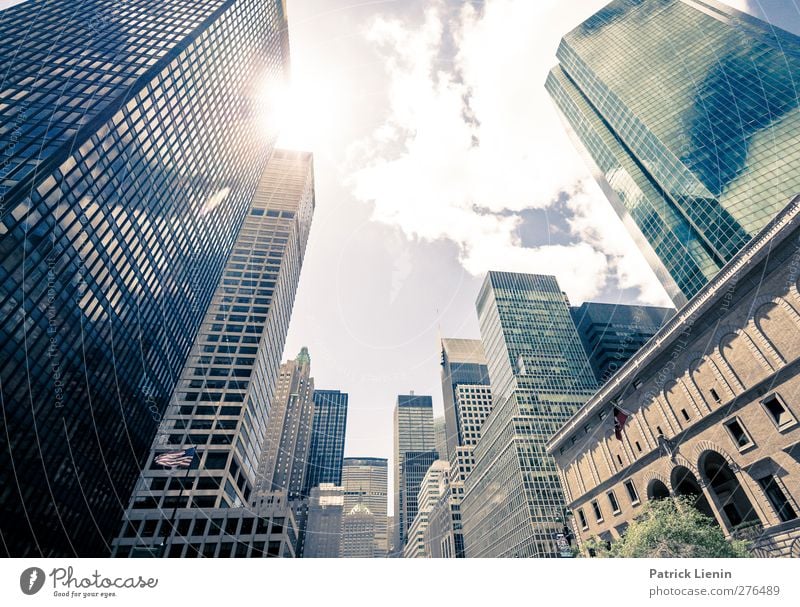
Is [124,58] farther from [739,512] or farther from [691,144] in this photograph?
[691,144]

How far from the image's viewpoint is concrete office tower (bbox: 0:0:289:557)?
4566 centimetres

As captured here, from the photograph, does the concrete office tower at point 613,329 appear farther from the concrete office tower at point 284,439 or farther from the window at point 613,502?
the concrete office tower at point 284,439

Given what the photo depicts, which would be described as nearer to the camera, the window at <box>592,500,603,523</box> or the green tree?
the green tree

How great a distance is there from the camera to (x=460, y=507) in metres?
139

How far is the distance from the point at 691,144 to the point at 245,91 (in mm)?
94911

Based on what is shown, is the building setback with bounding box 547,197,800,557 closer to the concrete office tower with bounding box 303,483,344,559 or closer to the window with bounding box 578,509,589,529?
the window with bounding box 578,509,589,529

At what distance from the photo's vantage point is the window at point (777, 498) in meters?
25.2

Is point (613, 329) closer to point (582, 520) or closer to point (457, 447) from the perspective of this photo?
point (457, 447)

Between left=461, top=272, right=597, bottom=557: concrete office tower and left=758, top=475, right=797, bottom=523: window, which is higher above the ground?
left=461, top=272, right=597, bottom=557: concrete office tower

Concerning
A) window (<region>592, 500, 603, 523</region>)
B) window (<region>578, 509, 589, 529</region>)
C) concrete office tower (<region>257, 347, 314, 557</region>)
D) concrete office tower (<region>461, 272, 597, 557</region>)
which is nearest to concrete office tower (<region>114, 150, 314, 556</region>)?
window (<region>578, 509, 589, 529</region>)

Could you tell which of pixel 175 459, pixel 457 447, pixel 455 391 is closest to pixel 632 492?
pixel 175 459

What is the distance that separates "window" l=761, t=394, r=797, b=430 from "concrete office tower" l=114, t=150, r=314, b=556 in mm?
60277

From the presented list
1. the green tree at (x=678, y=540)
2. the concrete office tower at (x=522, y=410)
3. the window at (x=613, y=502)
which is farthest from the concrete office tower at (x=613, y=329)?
the green tree at (x=678, y=540)

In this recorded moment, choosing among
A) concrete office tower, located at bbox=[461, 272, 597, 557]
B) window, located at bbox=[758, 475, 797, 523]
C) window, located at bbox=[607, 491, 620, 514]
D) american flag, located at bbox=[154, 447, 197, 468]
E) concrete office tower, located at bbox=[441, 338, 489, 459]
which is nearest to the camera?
window, located at bbox=[758, 475, 797, 523]
